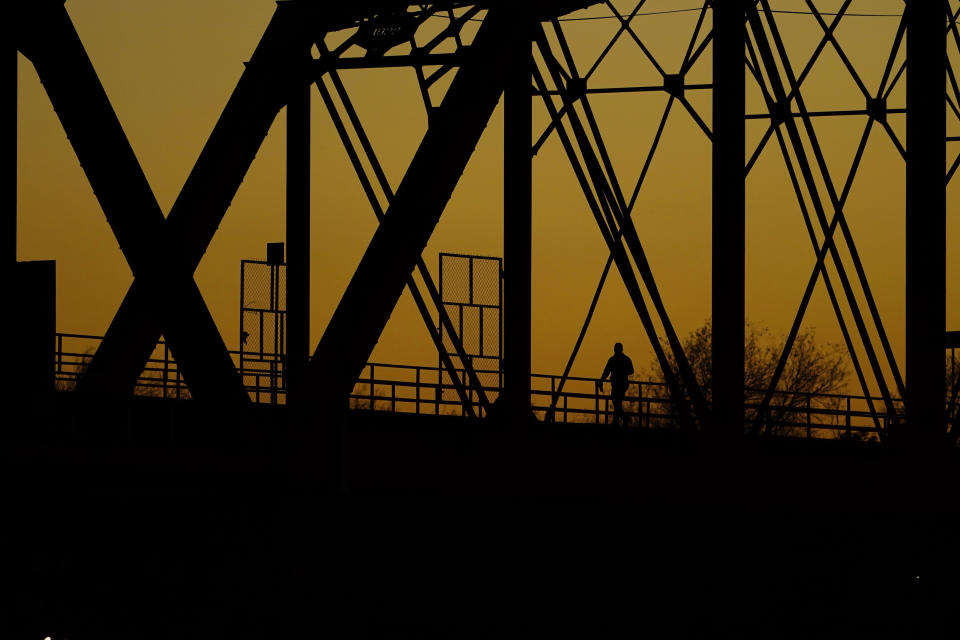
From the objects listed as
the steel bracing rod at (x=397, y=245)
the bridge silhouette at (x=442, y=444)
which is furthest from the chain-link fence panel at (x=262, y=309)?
the steel bracing rod at (x=397, y=245)

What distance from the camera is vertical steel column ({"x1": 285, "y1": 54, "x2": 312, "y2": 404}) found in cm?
2209

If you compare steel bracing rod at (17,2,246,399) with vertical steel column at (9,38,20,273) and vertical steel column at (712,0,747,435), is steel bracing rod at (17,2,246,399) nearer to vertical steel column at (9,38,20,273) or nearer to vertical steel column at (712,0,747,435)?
vertical steel column at (9,38,20,273)

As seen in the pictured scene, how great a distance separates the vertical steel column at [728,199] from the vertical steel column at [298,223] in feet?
13.7

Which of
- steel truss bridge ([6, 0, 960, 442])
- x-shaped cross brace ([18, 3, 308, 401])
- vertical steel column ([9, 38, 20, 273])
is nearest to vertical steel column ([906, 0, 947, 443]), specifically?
steel truss bridge ([6, 0, 960, 442])

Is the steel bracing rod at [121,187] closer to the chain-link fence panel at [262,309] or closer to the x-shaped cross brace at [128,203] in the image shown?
the x-shaped cross brace at [128,203]

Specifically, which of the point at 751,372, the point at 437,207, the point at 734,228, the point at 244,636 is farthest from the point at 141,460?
the point at 751,372

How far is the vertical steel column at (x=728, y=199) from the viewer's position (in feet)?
75.4

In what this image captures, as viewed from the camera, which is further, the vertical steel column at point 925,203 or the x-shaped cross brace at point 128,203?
the vertical steel column at point 925,203

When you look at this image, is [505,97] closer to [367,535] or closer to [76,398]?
[367,535]

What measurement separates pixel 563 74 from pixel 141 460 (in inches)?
466

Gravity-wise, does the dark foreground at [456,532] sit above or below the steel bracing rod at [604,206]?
below

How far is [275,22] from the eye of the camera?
22.5 m

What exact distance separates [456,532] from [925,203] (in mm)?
6442

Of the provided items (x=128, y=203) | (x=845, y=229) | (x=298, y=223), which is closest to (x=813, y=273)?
(x=845, y=229)
